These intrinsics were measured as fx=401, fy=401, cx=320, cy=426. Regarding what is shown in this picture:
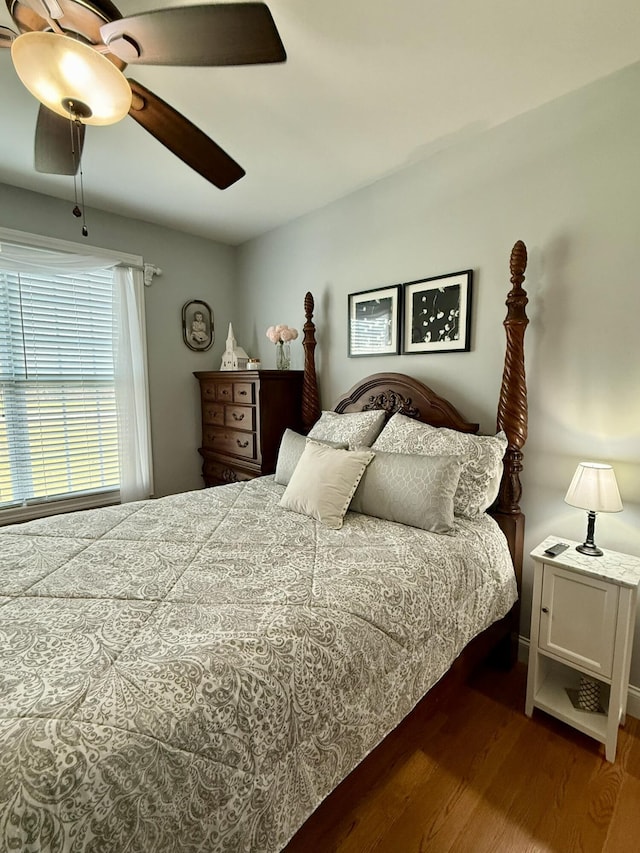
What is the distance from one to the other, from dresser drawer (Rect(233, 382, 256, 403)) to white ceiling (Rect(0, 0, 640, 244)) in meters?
1.27

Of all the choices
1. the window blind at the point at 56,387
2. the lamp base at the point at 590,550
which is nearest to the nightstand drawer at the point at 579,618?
the lamp base at the point at 590,550

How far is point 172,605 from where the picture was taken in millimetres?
1130

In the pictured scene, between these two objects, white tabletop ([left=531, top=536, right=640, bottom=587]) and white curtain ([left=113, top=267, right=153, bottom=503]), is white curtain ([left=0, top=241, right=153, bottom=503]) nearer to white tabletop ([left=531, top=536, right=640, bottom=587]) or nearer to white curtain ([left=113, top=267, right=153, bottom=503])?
white curtain ([left=113, top=267, right=153, bottom=503])

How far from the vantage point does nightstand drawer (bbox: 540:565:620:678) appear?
1.49m

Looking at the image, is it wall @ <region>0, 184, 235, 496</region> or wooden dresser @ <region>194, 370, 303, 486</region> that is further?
wall @ <region>0, 184, 235, 496</region>

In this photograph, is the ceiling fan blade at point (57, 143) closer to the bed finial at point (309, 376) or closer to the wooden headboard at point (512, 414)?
the bed finial at point (309, 376)

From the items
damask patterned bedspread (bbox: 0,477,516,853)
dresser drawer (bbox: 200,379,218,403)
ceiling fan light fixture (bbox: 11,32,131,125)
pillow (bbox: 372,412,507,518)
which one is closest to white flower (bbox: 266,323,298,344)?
dresser drawer (bbox: 200,379,218,403)

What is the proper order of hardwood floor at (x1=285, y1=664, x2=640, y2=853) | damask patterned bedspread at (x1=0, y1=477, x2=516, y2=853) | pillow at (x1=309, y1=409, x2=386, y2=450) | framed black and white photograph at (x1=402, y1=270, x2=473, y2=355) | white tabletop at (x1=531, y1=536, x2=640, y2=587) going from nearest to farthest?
1. damask patterned bedspread at (x1=0, y1=477, x2=516, y2=853)
2. hardwood floor at (x1=285, y1=664, x2=640, y2=853)
3. white tabletop at (x1=531, y1=536, x2=640, y2=587)
4. framed black and white photograph at (x1=402, y1=270, x2=473, y2=355)
5. pillow at (x1=309, y1=409, x2=386, y2=450)

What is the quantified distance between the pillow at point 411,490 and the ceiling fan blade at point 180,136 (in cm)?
140

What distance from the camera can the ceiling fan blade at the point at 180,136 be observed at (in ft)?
4.35

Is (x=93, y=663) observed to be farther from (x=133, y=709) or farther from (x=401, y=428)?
(x=401, y=428)

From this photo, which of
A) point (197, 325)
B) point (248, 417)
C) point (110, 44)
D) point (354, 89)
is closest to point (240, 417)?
point (248, 417)

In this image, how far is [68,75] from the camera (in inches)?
42.7

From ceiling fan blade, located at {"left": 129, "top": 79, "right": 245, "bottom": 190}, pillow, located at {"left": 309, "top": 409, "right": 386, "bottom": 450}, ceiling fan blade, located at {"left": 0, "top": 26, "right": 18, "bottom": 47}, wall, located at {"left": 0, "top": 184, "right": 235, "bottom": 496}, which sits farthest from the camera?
wall, located at {"left": 0, "top": 184, "right": 235, "bottom": 496}
